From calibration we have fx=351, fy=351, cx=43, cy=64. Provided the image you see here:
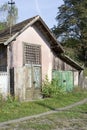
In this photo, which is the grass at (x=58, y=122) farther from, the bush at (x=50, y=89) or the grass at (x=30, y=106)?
the bush at (x=50, y=89)

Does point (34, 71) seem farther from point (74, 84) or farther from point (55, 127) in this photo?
point (55, 127)

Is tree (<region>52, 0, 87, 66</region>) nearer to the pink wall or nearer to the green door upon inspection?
the green door

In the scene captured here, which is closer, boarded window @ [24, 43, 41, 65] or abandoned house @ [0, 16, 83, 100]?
abandoned house @ [0, 16, 83, 100]

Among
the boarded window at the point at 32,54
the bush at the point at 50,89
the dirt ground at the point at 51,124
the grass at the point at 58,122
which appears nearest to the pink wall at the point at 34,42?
the boarded window at the point at 32,54

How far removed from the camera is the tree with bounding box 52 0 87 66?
52594mm

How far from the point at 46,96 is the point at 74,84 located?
4.99 meters

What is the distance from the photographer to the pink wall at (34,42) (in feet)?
75.2

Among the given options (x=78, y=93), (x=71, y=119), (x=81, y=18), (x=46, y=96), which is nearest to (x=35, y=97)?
(x=46, y=96)

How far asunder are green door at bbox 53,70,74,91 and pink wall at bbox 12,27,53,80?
72 centimetres

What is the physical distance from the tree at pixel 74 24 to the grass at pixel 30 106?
28501mm

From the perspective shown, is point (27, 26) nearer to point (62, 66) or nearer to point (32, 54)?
point (32, 54)

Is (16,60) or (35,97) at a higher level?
(16,60)

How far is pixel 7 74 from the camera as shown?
71.3 feet

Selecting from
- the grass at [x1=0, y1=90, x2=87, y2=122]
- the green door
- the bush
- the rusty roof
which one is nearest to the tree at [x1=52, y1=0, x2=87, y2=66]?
the green door
